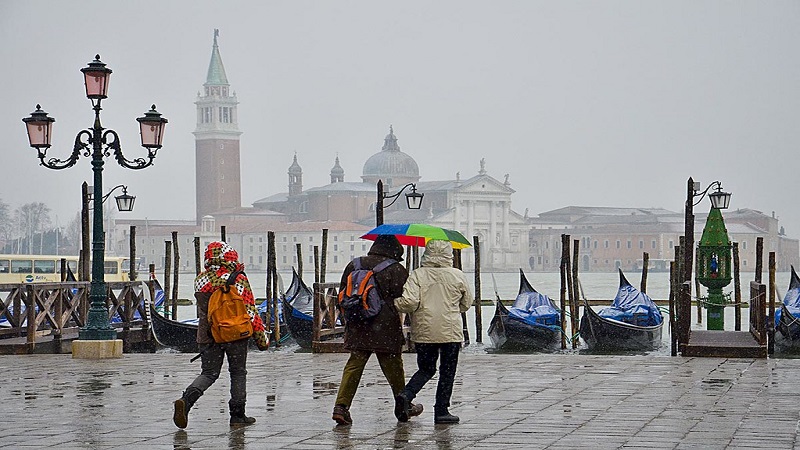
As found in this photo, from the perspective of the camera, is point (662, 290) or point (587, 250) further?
point (587, 250)

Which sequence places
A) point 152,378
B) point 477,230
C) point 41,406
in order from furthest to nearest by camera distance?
1. point 477,230
2. point 152,378
3. point 41,406

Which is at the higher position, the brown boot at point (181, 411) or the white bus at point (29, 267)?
the brown boot at point (181, 411)

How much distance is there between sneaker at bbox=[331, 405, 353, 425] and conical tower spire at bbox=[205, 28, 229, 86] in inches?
4170

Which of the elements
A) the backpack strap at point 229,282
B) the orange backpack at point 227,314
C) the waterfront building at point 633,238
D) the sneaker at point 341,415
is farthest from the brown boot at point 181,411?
the waterfront building at point 633,238

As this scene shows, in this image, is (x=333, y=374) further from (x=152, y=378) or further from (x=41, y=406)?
(x=41, y=406)

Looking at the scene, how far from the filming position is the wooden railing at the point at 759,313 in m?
9.71

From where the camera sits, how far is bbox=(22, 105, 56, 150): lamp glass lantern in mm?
9758

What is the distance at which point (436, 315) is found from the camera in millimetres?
5336

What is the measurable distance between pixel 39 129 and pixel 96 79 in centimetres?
73

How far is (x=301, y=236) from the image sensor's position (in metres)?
92.8

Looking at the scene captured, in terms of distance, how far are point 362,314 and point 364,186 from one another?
95626 mm

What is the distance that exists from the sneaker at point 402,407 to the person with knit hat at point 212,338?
2.02ft

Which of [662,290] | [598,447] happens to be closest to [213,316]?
[598,447]

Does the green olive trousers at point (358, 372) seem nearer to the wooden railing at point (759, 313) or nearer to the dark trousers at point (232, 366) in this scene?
the dark trousers at point (232, 366)
